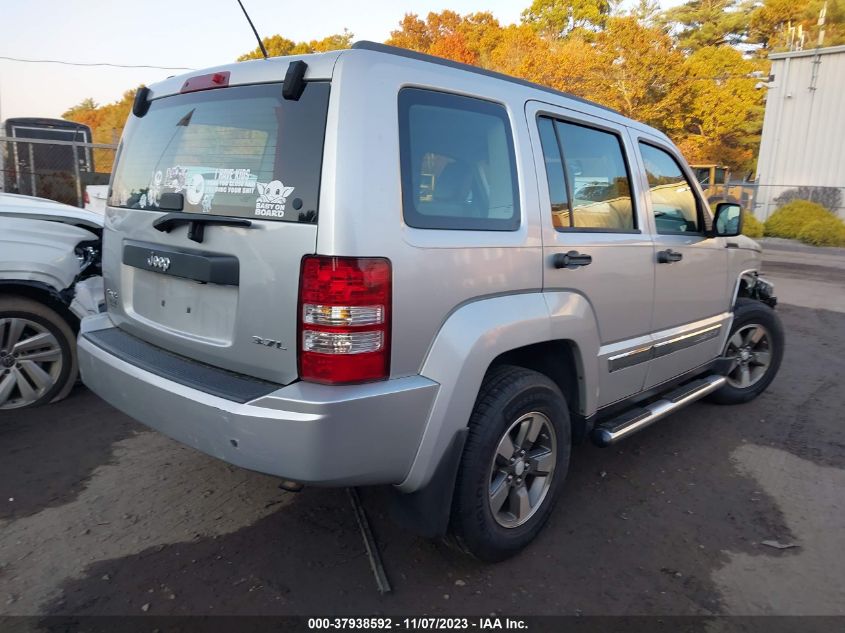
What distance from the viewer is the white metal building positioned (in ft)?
70.2

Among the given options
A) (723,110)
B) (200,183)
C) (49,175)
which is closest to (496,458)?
(200,183)

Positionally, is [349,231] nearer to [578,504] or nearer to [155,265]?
[155,265]

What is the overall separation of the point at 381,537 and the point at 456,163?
178 centimetres

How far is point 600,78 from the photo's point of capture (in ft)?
90.1

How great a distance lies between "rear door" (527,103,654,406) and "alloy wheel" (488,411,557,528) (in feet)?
1.75

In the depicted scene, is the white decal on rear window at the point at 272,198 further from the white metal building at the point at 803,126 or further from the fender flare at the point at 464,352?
the white metal building at the point at 803,126

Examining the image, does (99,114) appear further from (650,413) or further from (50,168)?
(650,413)

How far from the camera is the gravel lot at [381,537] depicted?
253cm

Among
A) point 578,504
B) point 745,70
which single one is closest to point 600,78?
point 745,70

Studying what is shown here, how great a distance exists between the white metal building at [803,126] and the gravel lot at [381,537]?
21600 millimetres

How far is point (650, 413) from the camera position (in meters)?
3.54

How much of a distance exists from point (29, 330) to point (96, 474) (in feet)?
4.44

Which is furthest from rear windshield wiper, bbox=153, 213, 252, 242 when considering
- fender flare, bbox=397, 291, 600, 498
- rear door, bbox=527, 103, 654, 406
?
rear door, bbox=527, 103, 654, 406

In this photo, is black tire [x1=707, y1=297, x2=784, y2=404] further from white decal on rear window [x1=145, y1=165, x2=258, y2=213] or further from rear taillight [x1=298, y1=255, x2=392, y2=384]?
white decal on rear window [x1=145, y1=165, x2=258, y2=213]
